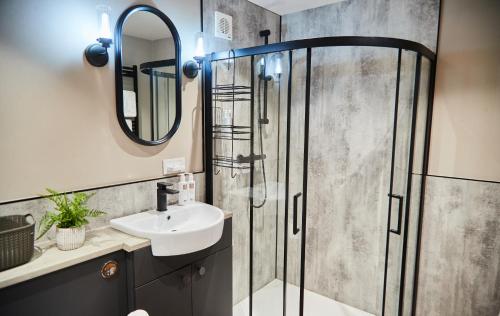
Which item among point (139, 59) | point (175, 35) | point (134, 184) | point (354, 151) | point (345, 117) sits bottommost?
point (134, 184)

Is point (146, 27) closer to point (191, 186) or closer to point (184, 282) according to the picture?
point (191, 186)

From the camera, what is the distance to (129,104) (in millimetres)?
1883

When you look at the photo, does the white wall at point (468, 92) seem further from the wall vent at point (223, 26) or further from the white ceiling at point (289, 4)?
the wall vent at point (223, 26)

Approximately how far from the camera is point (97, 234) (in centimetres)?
170

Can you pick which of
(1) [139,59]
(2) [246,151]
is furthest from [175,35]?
(2) [246,151]

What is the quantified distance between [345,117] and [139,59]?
161 centimetres

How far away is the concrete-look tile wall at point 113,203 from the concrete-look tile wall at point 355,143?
0.99m

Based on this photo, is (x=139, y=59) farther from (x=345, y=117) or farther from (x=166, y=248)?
(x=345, y=117)

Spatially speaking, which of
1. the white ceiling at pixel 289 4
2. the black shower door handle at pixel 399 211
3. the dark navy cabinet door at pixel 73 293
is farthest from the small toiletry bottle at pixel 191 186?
the white ceiling at pixel 289 4

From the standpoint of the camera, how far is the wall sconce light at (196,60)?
220 centimetres

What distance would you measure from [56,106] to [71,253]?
740mm

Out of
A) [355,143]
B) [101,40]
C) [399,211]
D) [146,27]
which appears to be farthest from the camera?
[355,143]

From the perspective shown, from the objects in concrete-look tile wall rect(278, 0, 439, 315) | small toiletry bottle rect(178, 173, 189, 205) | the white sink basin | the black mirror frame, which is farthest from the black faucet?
concrete-look tile wall rect(278, 0, 439, 315)

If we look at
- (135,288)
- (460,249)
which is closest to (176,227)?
(135,288)
